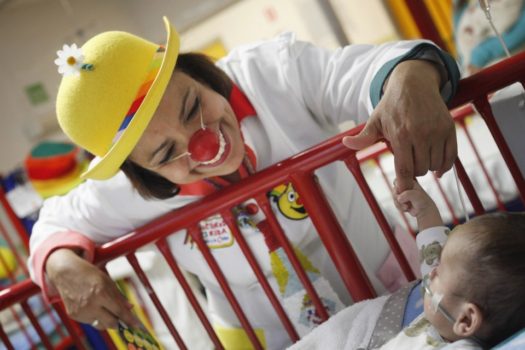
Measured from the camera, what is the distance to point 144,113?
1.18 m

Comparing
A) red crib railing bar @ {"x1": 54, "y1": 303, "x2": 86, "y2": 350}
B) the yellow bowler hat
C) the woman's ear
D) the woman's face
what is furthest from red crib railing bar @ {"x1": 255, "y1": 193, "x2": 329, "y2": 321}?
red crib railing bar @ {"x1": 54, "y1": 303, "x2": 86, "y2": 350}

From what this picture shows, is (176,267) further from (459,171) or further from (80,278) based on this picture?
(459,171)

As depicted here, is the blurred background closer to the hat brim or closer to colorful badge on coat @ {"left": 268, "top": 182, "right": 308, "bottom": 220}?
colorful badge on coat @ {"left": 268, "top": 182, "right": 308, "bottom": 220}

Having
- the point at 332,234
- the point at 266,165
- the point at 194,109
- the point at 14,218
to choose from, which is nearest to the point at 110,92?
the point at 194,109

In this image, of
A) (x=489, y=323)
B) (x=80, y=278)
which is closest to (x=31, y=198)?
(x=80, y=278)

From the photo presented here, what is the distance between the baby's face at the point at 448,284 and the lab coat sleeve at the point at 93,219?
0.76 meters

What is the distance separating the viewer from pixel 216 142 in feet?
4.09

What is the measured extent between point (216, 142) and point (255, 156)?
18 cm

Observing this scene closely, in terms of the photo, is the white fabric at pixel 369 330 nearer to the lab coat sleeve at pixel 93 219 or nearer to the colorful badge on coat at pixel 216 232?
the colorful badge on coat at pixel 216 232

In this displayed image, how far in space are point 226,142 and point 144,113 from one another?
0.63ft

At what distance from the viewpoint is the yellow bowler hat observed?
1.19 m

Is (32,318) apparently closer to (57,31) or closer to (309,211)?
(309,211)

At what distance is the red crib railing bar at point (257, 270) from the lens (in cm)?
135

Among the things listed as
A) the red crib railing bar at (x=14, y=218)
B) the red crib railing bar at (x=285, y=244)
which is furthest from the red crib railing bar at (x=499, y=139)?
the red crib railing bar at (x=14, y=218)
